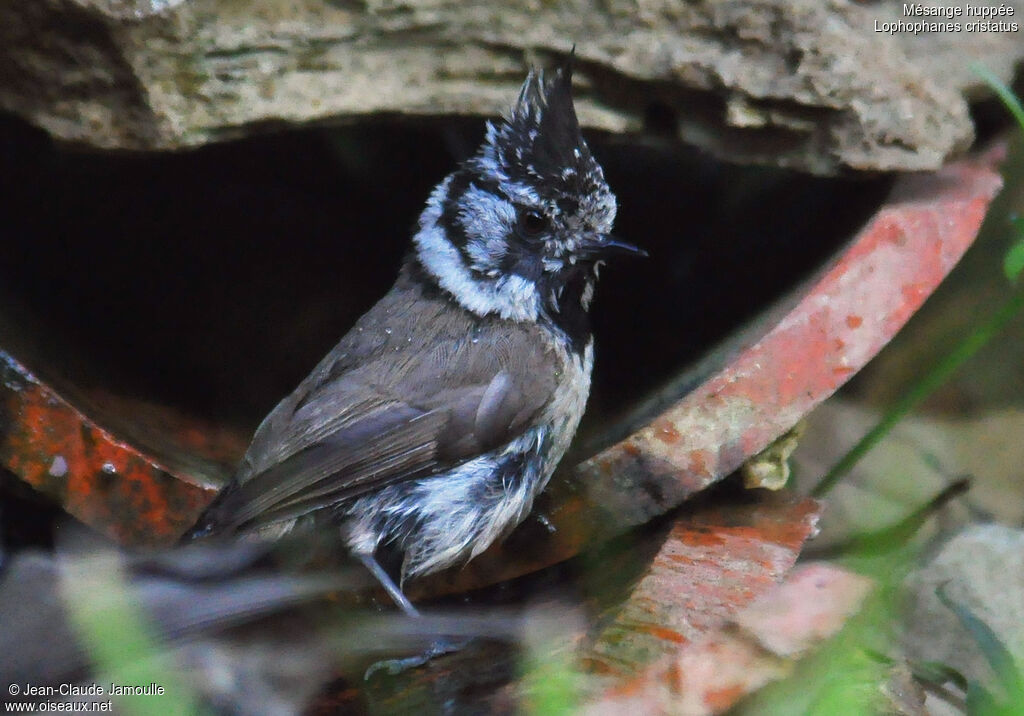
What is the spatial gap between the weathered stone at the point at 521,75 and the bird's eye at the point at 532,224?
0.33 metres

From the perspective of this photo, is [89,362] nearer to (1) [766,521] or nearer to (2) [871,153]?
(1) [766,521]

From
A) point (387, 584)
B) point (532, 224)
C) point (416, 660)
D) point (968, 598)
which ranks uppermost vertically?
point (532, 224)

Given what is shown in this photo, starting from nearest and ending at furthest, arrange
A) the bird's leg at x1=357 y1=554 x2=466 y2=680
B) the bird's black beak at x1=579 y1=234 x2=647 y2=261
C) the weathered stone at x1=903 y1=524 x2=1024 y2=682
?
the bird's leg at x1=357 y1=554 x2=466 y2=680
the weathered stone at x1=903 y1=524 x2=1024 y2=682
the bird's black beak at x1=579 y1=234 x2=647 y2=261

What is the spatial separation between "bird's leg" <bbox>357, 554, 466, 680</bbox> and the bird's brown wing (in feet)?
0.74

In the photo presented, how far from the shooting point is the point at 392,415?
2.74 metres

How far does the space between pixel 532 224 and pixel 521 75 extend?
41 centimetres

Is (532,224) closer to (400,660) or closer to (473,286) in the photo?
(473,286)

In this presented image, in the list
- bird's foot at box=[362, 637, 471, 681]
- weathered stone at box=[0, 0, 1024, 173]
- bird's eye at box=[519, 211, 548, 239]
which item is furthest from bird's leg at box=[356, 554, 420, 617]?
weathered stone at box=[0, 0, 1024, 173]

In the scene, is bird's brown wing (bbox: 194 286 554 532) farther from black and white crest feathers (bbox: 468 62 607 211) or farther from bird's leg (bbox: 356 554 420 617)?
black and white crest feathers (bbox: 468 62 607 211)

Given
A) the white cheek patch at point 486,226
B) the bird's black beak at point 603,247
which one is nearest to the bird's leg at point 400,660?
the white cheek patch at point 486,226

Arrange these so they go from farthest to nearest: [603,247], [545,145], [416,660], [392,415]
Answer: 1. [603,247]
2. [545,145]
3. [392,415]
4. [416,660]

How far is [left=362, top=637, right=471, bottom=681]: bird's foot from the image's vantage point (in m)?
2.56

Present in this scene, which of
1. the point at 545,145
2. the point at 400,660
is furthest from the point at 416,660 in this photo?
the point at 545,145

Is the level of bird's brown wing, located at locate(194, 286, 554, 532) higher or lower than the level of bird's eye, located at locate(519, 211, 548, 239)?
lower
